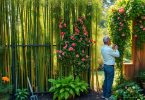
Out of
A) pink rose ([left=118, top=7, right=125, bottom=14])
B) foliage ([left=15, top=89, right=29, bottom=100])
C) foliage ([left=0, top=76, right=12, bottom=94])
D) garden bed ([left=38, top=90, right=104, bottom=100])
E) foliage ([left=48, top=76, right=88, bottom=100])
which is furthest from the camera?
pink rose ([left=118, top=7, right=125, bottom=14])

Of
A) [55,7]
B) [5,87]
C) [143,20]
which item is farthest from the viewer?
[143,20]

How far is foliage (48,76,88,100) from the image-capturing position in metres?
7.46

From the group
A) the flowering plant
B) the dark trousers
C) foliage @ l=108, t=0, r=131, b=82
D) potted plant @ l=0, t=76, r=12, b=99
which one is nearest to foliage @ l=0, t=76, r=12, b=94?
potted plant @ l=0, t=76, r=12, b=99

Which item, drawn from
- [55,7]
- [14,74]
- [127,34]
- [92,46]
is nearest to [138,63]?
[127,34]

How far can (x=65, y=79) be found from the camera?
772cm

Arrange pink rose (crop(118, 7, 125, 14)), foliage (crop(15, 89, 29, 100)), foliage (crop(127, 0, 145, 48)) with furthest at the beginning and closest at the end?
pink rose (crop(118, 7, 125, 14))
foliage (crop(127, 0, 145, 48))
foliage (crop(15, 89, 29, 100))

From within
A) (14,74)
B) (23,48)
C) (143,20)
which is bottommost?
(14,74)

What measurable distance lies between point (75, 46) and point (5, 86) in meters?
1.97

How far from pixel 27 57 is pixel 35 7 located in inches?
50.0

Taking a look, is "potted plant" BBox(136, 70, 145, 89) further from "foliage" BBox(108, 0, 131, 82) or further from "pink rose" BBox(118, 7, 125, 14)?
"pink rose" BBox(118, 7, 125, 14)

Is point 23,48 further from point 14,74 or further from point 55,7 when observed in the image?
point 55,7

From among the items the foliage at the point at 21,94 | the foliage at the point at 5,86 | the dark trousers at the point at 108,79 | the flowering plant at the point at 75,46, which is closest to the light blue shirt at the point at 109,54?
the dark trousers at the point at 108,79

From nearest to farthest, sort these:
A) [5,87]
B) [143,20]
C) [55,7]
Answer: [5,87]
[55,7]
[143,20]

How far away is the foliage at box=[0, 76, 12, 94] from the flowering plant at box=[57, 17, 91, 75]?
1.40 metres
